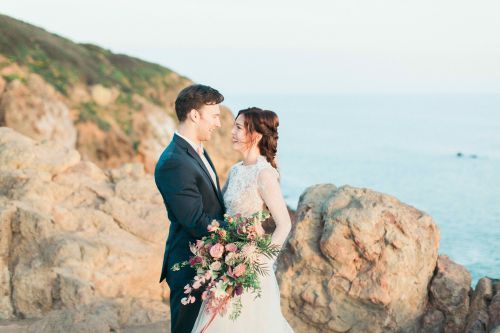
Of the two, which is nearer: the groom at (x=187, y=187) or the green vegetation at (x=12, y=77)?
the groom at (x=187, y=187)

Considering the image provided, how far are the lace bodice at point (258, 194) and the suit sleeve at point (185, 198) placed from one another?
39 centimetres

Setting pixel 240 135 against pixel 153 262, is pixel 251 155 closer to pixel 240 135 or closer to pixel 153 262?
pixel 240 135

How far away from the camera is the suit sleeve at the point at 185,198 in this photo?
4848mm

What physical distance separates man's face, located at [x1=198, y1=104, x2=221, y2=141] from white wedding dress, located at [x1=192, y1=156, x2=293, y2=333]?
1.53 ft

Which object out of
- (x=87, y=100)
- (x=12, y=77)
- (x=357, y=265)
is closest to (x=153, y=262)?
(x=357, y=265)

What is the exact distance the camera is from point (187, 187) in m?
4.88

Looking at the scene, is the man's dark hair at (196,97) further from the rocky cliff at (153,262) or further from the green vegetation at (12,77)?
the green vegetation at (12,77)

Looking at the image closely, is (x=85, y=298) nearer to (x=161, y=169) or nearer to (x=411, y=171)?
(x=161, y=169)

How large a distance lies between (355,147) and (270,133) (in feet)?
225

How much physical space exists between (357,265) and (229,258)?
119 inches

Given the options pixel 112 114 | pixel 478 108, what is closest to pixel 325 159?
pixel 112 114

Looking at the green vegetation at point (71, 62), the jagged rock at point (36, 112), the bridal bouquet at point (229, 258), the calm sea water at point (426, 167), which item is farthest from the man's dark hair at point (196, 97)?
the green vegetation at point (71, 62)

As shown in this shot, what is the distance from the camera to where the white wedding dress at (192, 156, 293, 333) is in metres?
5.08

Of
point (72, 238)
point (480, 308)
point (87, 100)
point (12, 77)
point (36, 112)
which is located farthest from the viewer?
point (87, 100)
